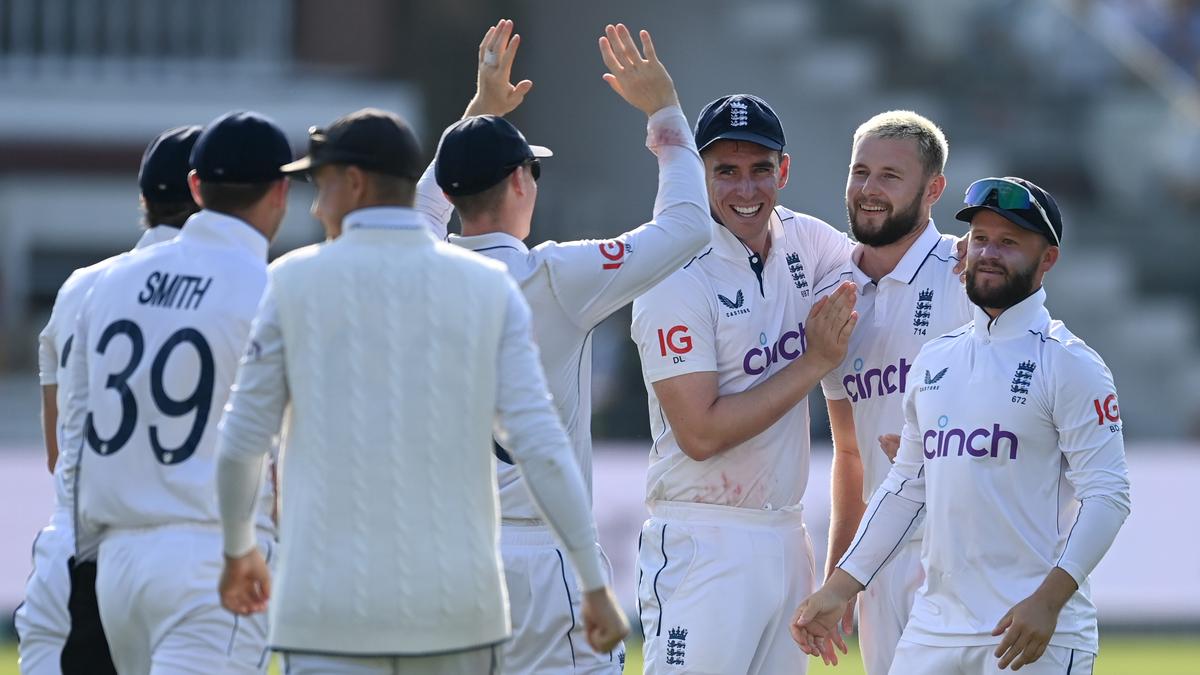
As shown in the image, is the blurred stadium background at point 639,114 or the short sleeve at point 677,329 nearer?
the short sleeve at point 677,329

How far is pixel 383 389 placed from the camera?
397 centimetres

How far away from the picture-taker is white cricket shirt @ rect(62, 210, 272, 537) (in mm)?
4555

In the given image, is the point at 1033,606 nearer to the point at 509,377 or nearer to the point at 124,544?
the point at 509,377

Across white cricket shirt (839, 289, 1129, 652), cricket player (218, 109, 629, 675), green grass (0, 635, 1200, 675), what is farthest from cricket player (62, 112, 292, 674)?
green grass (0, 635, 1200, 675)

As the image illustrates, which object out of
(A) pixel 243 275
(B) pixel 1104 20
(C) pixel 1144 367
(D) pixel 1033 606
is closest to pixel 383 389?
(A) pixel 243 275

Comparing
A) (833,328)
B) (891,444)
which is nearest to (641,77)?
(833,328)

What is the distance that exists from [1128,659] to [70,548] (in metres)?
8.51

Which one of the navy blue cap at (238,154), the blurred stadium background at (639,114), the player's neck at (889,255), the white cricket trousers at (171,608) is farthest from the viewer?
the blurred stadium background at (639,114)

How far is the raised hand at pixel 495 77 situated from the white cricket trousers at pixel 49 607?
1845mm

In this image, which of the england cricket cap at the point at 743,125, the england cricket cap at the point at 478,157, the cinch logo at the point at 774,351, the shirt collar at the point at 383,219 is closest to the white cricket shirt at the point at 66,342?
the england cricket cap at the point at 478,157

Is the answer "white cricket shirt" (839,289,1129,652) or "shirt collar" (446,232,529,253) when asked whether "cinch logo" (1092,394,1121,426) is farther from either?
"shirt collar" (446,232,529,253)

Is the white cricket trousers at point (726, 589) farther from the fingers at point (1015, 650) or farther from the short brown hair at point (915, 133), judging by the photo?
the short brown hair at point (915, 133)

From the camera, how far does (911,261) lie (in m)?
5.88

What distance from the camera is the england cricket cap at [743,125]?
5.73m
